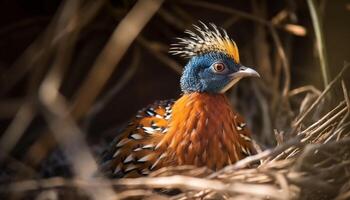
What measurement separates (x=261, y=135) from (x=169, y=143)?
1199 millimetres

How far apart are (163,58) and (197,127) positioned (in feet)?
4.57

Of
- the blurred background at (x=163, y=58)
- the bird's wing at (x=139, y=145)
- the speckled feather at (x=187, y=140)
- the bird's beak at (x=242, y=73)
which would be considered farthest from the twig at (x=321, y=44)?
the bird's wing at (x=139, y=145)

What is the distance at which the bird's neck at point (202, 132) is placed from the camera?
3.37 meters

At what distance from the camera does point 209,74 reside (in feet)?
11.6

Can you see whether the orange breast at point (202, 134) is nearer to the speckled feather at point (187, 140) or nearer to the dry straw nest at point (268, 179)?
the speckled feather at point (187, 140)

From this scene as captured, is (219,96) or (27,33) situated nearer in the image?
(219,96)

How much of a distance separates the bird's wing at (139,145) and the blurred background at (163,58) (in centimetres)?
56

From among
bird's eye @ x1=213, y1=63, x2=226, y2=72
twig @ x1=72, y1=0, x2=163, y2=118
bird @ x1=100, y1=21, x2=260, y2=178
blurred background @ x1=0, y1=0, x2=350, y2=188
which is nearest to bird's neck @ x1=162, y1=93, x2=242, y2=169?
bird @ x1=100, y1=21, x2=260, y2=178

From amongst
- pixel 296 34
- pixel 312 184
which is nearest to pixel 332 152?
pixel 312 184

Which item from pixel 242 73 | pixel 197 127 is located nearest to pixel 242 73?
pixel 242 73

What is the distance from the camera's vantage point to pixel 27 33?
4.82 meters

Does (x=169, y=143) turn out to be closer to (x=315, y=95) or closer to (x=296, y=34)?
(x=315, y=95)

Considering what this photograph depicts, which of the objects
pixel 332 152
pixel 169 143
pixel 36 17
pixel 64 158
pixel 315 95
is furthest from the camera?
pixel 36 17

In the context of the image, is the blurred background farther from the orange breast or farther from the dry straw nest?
the dry straw nest
